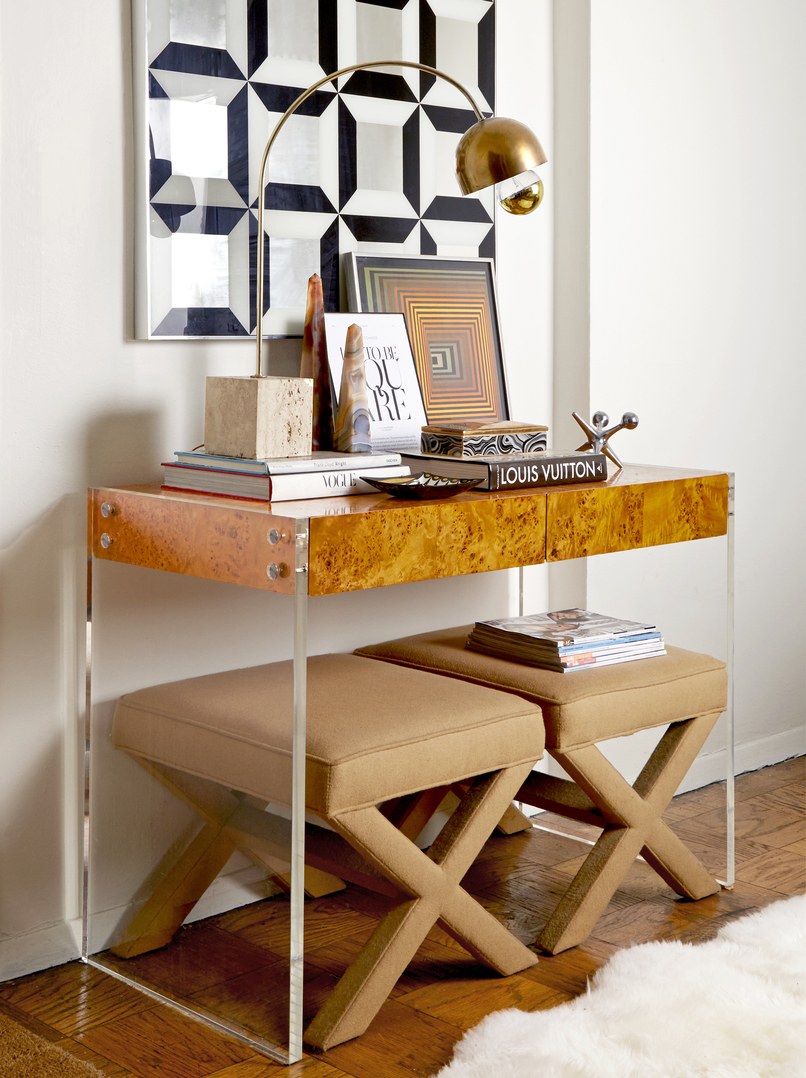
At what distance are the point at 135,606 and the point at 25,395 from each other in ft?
1.37

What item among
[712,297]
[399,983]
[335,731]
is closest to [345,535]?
[335,731]

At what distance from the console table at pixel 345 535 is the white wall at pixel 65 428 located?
0.07 meters

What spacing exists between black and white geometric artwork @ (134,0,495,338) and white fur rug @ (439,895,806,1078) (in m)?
1.28

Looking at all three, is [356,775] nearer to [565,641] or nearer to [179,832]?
[179,832]

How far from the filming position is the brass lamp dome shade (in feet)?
7.40

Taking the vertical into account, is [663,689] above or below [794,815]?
above

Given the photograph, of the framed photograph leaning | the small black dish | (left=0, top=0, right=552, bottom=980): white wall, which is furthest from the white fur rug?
the framed photograph leaning

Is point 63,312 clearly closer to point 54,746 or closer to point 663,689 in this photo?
point 54,746

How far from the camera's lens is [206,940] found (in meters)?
2.15

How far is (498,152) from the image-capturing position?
2258mm

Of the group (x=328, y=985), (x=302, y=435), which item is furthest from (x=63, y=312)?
(x=328, y=985)

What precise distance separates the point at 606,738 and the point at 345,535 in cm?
69

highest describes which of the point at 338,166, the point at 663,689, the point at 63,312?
the point at 338,166

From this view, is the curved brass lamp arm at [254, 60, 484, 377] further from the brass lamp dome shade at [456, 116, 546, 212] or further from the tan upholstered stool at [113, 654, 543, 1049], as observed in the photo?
the tan upholstered stool at [113, 654, 543, 1049]
